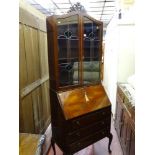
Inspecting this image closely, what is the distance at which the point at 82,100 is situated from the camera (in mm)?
2006

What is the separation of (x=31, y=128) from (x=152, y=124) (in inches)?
76.5

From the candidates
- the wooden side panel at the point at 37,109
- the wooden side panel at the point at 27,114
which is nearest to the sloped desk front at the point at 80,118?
the wooden side panel at the point at 27,114

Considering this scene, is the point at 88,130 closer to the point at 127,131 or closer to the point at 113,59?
the point at 127,131

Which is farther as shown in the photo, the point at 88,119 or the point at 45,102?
the point at 45,102

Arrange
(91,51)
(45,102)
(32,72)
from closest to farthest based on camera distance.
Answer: (91,51) < (32,72) < (45,102)

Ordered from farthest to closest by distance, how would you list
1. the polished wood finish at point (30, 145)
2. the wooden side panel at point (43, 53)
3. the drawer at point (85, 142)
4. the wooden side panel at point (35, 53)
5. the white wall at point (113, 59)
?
the white wall at point (113, 59) → the wooden side panel at point (43, 53) → the wooden side panel at point (35, 53) → the drawer at point (85, 142) → the polished wood finish at point (30, 145)

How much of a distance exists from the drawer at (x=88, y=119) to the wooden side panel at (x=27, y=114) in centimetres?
59

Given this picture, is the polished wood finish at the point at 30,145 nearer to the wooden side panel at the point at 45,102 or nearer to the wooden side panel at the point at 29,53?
the wooden side panel at the point at 29,53

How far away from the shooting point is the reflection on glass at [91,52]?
81.2 inches

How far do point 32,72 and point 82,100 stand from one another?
32.4 inches

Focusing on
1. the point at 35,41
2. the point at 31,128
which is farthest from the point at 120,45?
the point at 31,128

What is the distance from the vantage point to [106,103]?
85.9 inches

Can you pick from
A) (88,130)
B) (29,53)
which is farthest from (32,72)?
(88,130)

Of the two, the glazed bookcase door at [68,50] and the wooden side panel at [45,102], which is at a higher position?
the glazed bookcase door at [68,50]
